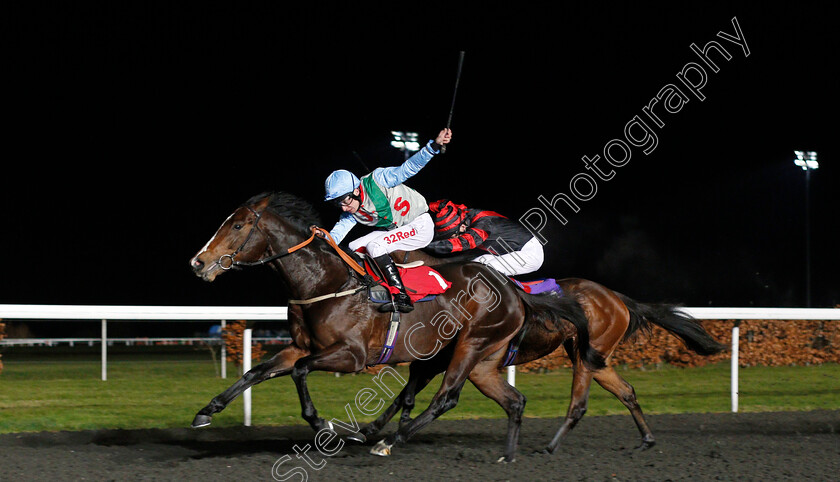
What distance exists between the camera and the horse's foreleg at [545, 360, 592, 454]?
4852 millimetres

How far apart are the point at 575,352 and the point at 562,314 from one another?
507 millimetres

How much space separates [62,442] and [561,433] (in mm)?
3029

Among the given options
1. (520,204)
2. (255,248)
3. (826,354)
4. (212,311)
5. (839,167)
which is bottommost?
(826,354)

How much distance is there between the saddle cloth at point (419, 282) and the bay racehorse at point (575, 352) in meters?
0.31

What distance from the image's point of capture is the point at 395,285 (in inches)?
171

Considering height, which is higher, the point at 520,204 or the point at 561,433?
the point at 520,204

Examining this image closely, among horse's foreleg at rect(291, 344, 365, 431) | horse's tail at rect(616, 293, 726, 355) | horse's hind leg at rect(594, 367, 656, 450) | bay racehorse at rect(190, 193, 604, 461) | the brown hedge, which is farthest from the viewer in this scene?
the brown hedge

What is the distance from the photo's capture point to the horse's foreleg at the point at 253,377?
385 cm

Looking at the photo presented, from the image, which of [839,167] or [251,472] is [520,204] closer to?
[839,167]

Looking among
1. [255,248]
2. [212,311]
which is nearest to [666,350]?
[212,311]

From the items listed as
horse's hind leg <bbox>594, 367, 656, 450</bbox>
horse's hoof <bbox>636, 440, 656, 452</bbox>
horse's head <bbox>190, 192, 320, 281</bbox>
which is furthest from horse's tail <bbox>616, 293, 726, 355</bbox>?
horse's head <bbox>190, 192, 320, 281</bbox>

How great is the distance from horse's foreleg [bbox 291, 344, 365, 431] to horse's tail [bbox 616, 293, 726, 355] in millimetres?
2283

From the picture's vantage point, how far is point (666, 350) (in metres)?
10.3

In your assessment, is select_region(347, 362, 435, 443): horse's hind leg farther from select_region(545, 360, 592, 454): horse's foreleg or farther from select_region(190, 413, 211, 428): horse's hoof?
select_region(190, 413, 211, 428): horse's hoof
